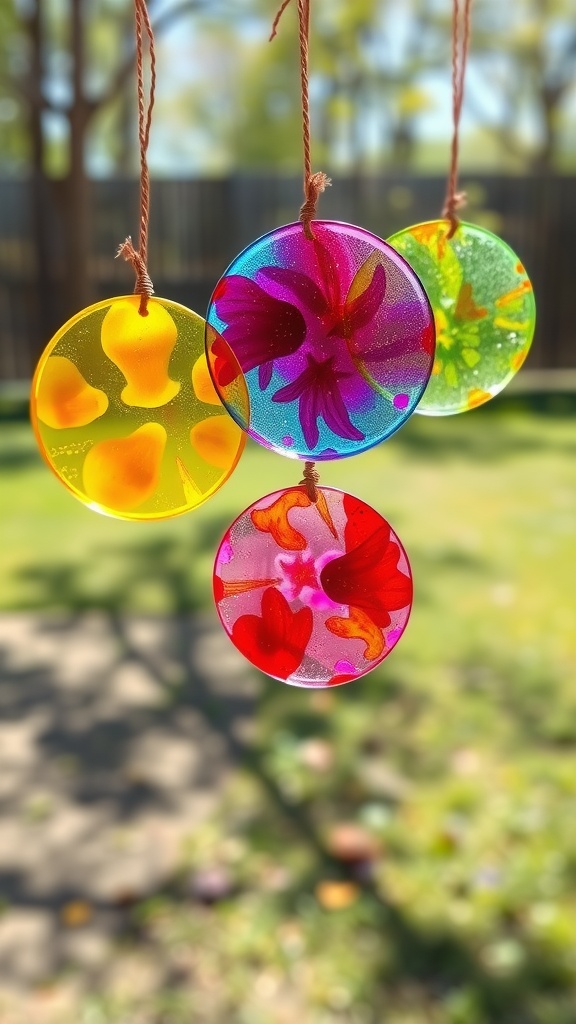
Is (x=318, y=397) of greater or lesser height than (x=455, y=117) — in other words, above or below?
below

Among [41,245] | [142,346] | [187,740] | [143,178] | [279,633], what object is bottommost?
[187,740]

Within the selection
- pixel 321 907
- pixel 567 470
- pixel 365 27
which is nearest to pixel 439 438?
pixel 567 470

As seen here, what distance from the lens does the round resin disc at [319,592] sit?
2.49 feet

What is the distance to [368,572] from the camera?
2.53 feet

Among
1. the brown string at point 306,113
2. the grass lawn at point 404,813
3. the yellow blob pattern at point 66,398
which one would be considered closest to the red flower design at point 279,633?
the yellow blob pattern at point 66,398

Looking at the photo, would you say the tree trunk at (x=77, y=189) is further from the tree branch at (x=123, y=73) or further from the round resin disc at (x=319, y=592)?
the round resin disc at (x=319, y=592)

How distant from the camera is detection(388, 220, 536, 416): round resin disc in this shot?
2.84 feet

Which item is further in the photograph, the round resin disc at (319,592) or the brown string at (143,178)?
the round resin disc at (319,592)

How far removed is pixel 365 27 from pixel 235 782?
7.94 m

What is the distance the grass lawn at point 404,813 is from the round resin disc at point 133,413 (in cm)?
110

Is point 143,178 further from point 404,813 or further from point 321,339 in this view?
point 404,813

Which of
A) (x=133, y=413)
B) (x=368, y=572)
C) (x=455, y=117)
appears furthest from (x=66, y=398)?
(x=455, y=117)

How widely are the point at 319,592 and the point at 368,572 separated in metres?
0.05

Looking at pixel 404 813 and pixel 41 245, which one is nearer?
pixel 404 813
